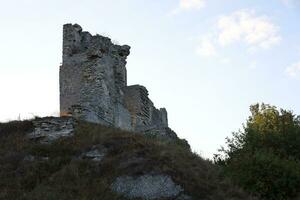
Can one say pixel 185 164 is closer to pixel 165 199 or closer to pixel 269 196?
pixel 165 199

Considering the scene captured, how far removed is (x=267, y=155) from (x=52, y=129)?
988cm

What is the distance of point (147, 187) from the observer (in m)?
22.3

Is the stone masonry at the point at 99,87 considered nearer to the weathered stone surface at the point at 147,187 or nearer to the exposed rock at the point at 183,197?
the weathered stone surface at the point at 147,187

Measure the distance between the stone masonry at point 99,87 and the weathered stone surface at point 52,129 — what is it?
385 centimetres

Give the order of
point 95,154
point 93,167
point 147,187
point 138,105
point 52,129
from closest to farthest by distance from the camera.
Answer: point 147,187
point 93,167
point 95,154
point 52,129
point 138,105

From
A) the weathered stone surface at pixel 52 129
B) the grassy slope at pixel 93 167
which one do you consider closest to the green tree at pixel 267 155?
the grassy slope at pixel 93 167

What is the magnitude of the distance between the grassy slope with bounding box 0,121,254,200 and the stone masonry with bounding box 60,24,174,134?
19.3 feet

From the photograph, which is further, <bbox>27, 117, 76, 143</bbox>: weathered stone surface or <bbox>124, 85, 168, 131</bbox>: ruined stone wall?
<bbox>124, 85, 168, 131</bbox>: ruined stone wall

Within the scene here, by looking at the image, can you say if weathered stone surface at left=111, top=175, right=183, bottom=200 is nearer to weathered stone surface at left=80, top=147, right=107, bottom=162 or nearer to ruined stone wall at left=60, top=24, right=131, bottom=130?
weathered stone surface at left=80, top=147, right=107, bottom=162

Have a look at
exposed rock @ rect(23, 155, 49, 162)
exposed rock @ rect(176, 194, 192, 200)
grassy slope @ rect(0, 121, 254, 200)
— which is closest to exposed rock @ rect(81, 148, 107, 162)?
grassy slope @ rect(0, 121, 254, 200)

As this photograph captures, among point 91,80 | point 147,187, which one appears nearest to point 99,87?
point 91,80

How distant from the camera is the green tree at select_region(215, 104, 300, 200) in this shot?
92.8ft

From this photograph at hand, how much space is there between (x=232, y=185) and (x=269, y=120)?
1470 cm

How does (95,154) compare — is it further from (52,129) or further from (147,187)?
(147,187)
